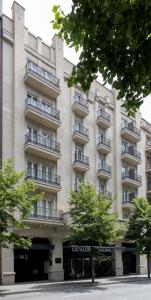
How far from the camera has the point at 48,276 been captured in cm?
3347

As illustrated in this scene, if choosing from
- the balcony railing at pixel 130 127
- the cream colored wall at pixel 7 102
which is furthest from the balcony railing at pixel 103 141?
the cream colored wall at pixel 7 102

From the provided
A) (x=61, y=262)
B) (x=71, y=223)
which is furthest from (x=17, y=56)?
(x=61, y=262)

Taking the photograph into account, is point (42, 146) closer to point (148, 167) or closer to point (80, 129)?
point (80, 129)

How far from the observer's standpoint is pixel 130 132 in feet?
150

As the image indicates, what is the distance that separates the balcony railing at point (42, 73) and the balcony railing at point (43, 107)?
6.05ft

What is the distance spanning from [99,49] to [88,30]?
34 centimetres

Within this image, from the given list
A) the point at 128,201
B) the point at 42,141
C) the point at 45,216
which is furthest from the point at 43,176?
the point at 128,201

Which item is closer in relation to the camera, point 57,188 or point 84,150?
point 57,188

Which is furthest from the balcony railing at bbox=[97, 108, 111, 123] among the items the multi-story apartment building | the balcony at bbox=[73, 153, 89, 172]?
the balcony at bbox=[73, 153, 89, 172]

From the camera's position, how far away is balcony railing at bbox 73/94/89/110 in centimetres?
3900

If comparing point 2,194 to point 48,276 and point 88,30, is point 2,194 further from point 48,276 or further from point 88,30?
point 88,30

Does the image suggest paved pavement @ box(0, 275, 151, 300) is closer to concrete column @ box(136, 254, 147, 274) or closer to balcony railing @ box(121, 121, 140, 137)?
concrete column @ box(136, 254, 147, 274)

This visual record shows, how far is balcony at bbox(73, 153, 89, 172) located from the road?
11.4m

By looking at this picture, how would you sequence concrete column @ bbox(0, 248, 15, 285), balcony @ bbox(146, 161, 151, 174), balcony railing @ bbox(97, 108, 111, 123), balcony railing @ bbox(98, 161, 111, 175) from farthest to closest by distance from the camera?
balcony @ bbox(146, 161, 151, 174) → balcony railing @ bbox(97, 108, 111, 123) → balcony railing @ bbox(98, 161, 111, 175) → concrete column @ bbox(0, 248, 15, 285)
